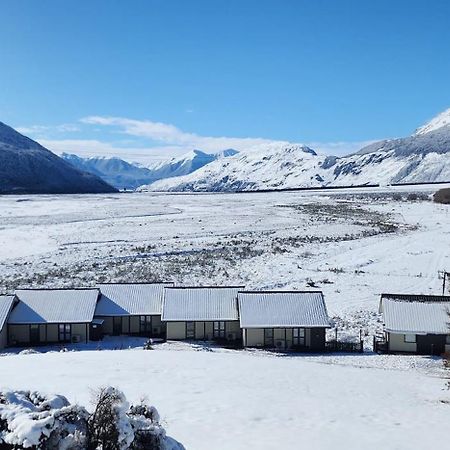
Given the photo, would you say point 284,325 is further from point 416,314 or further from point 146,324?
point 146,324

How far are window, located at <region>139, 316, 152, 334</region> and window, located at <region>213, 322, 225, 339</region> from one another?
4.63 m

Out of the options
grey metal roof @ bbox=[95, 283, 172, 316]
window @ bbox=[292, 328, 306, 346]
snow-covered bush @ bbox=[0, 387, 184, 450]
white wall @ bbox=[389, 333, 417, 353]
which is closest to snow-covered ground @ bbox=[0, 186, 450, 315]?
window @ bbox=[292, 328, 306, 346]

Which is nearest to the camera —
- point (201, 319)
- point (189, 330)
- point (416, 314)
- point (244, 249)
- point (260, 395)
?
point (260, 395)

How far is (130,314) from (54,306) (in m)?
4.90

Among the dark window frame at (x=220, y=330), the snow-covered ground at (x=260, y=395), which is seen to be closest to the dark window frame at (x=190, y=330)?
the dark window frame at (x=220, y=330)

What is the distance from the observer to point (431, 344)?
3516 cm

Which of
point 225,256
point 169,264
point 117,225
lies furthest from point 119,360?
point 117,225

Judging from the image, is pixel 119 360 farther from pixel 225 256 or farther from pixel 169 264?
pixel 225 256

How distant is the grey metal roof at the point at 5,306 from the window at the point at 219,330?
42.6ft

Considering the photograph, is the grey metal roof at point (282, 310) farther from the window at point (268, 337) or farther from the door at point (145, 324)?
the door at point (145, 324)

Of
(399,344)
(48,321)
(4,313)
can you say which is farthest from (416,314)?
(4,313)

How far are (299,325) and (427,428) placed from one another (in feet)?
59.4

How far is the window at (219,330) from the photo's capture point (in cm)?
3772

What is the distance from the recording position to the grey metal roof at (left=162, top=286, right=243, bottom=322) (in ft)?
123
